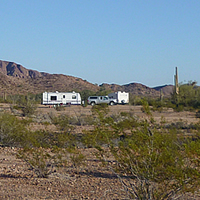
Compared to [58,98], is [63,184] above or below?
below

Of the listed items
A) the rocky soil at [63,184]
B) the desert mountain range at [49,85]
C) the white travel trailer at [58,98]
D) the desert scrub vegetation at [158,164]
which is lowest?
the rocky soil at [63,184]

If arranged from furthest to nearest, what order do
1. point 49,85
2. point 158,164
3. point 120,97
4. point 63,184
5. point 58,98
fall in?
1. point 49,85
2. point 120,97
3. point 58,98
4. point 63,184
5. point 158,164

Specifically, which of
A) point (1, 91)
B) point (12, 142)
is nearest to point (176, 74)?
point (12, 142)

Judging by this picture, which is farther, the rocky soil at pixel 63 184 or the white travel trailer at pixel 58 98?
the white travel trailer at pixel 58 98

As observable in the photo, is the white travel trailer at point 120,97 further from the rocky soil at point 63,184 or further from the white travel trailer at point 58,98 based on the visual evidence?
the rocky soil at point 63,184

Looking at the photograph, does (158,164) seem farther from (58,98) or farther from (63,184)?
(58,98)

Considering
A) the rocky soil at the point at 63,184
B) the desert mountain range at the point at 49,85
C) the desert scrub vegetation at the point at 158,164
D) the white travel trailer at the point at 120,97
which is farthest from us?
the desert mountain range at the point at 49,85

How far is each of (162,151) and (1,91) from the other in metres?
74.7

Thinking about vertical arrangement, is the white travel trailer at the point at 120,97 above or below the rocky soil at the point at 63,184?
above

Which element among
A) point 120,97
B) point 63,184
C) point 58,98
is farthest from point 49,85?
point 63,184

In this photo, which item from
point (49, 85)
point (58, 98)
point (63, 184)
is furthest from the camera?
point (49, 85)

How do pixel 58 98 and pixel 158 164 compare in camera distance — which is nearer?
pixel 158 164

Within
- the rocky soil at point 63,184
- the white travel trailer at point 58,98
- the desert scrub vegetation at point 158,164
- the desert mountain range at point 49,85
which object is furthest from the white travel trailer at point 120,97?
the desert scrub vegetation at point 158,164

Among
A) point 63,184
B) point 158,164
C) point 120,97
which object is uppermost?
point 120,97
